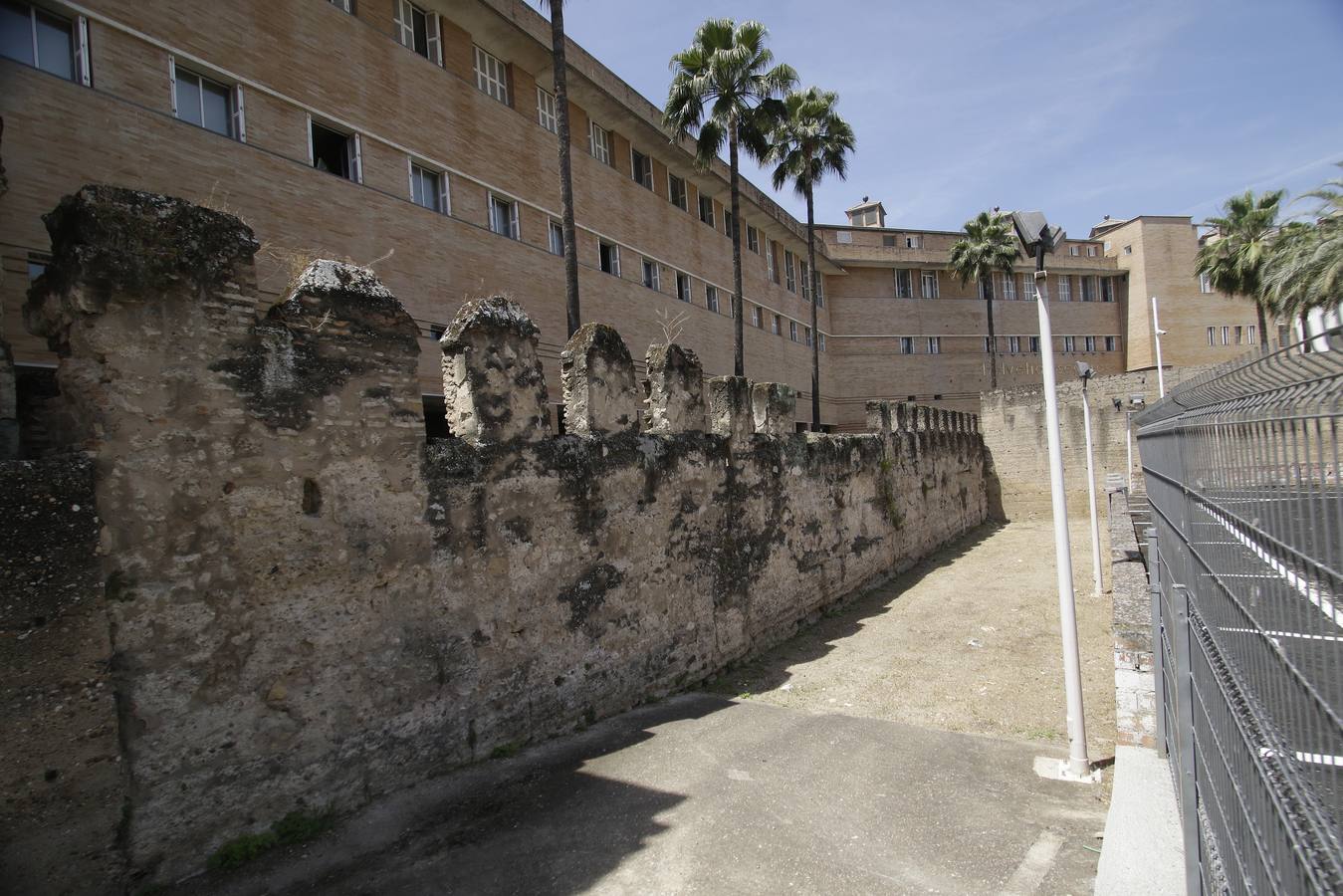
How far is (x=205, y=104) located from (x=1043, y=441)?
22.2 meters

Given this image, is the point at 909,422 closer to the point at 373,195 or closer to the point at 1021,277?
the point at 373,195

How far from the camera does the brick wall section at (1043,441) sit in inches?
882

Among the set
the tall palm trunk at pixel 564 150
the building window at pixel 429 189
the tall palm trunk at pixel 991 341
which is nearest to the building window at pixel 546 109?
the tall palm trunk at pixel 564 150

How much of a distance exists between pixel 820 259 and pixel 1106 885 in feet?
112

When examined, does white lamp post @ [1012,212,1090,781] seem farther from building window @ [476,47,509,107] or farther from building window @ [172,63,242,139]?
building window @ [476,47,509,107]

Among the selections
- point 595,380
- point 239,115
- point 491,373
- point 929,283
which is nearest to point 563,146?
point 239,115

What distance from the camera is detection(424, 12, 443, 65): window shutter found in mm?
14562

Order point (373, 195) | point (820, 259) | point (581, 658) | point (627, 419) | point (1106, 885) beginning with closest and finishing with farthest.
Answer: point (1106, 885)
point (581, 658)
point (627, 419)
point (373, 195)
point (820, 259)

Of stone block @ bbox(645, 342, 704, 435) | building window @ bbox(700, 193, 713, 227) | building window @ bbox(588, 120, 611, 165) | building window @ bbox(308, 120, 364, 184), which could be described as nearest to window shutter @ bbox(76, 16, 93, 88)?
building window @ bbox(308, 120, 364, 184)

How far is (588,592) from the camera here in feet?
20.7

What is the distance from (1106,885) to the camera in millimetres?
3203

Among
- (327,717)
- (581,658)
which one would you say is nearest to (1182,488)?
(581,658)

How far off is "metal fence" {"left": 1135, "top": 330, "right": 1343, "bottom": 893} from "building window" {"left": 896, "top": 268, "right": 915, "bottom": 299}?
122 feet

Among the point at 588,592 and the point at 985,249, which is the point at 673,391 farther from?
the point at 985,249
